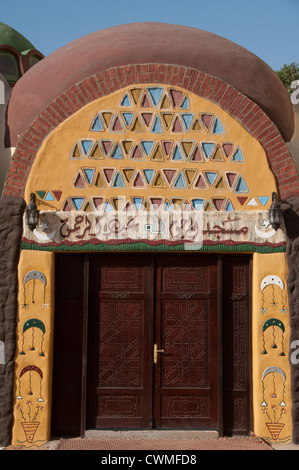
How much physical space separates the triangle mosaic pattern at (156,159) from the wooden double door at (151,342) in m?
0.77

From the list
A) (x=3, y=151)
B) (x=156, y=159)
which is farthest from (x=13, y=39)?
(x=156, y=159)

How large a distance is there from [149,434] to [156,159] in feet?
11.4

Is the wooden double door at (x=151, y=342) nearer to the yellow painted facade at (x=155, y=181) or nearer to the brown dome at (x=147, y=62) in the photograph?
the yellow painted facade at (x=155, y=181)

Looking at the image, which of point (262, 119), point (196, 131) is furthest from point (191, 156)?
point (262, 119)

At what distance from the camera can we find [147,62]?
744 cm

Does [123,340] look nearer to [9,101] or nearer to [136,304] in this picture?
[136,304]

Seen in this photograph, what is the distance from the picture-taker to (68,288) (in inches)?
286

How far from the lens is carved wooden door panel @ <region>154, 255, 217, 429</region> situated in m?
7.17

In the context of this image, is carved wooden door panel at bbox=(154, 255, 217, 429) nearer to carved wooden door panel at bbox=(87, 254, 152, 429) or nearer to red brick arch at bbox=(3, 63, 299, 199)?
carved wooden door panel at bbox=(87, 254, 152, 429)

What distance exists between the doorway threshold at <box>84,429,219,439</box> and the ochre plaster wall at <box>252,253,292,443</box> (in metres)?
0.69

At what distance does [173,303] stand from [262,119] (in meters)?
2.67

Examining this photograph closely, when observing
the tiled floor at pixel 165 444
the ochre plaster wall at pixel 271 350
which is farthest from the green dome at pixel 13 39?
the tiled floor at pixel 165 444

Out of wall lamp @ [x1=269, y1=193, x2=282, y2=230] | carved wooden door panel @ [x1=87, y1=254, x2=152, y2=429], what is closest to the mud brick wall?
carved wooden door panel @ [x1=87, y1=254, x2=152, y2=429]

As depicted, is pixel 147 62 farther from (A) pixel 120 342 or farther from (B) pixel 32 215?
(A) pixel 120 342
